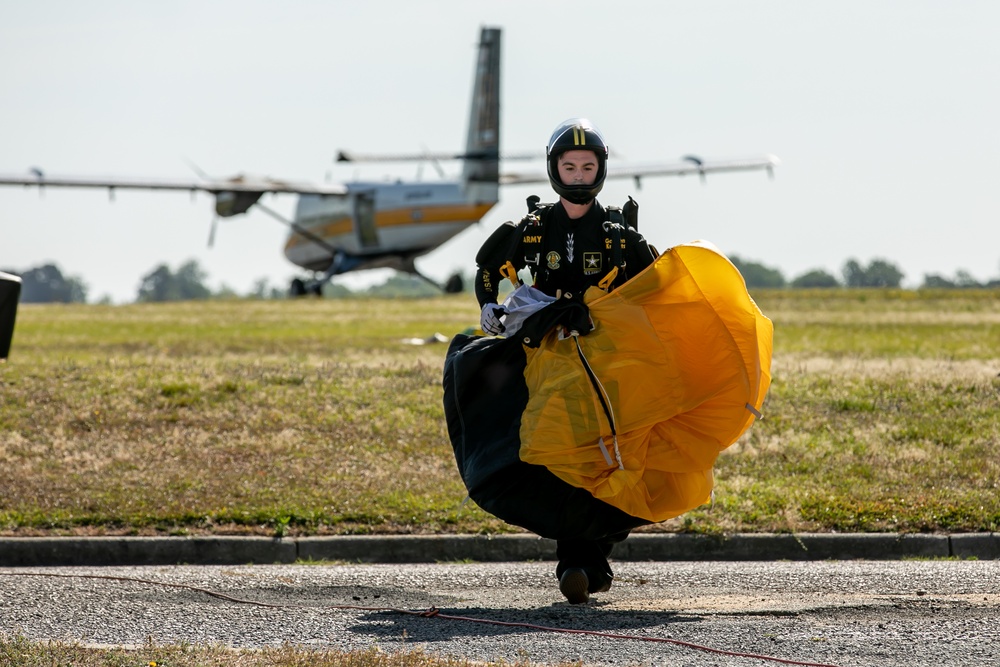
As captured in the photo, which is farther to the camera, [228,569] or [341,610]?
[228,569]

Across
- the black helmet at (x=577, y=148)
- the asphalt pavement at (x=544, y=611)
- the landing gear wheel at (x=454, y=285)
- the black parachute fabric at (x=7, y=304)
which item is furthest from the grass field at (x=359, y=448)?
the landing gear wheel at (x=454, y=285)

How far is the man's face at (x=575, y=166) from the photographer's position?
747 centimetres

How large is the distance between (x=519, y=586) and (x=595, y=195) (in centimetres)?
247

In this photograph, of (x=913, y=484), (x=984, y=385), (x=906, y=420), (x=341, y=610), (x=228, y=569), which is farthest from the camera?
(x=984, y=385)

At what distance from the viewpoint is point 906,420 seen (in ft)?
41.5

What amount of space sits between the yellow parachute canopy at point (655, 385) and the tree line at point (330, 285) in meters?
40.3

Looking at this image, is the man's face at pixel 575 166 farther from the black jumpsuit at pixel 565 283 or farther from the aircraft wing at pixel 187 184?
the aircraft wing at pixel 187 184

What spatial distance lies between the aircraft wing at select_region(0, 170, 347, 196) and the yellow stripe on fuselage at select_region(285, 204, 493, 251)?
1240mm

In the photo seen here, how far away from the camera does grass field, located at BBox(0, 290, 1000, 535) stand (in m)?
10.1

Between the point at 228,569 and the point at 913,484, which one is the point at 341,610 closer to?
the point at 228,569

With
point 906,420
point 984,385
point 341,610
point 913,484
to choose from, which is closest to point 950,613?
point 341,610

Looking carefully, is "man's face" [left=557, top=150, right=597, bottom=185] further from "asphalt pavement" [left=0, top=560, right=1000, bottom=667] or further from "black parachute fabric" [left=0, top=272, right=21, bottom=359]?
"black parachute fabric" [left=0, top=272, right=21, bottom=359]

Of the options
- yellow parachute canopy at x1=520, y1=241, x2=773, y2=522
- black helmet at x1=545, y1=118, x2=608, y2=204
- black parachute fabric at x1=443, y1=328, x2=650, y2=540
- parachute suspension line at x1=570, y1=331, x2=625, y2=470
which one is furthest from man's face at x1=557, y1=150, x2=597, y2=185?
parachute suspension line at x1=570, y1=331, x2=625, y2=470

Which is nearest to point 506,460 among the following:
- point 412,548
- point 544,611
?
point 544,611
